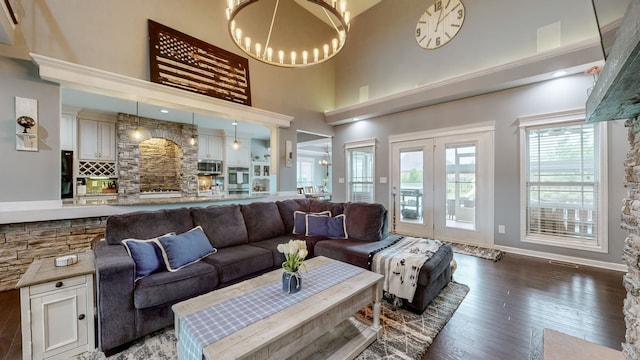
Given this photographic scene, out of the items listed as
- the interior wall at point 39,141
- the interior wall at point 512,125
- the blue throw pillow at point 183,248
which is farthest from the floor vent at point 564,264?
the interior wall at point 39,141

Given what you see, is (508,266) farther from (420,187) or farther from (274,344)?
(274,344)

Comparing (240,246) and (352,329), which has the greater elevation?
(240,246)

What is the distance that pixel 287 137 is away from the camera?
18.2 ft

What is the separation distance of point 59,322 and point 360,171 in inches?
223

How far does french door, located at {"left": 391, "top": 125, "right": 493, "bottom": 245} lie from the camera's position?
14.4 ft

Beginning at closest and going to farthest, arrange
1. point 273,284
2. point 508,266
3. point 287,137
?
point 273,284, point 508,266, point 287,137

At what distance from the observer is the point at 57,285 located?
1654 millimetres

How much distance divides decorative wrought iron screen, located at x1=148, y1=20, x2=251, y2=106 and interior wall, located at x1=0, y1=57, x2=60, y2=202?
1.22 m

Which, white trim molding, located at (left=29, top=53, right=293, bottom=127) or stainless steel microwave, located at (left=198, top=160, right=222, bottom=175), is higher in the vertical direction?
white trim molding, located at (left=29, top=53, right=293, bottom=127)

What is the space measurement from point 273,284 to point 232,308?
1.24ft

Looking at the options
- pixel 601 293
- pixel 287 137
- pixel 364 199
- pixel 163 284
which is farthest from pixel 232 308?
pixel 364 199

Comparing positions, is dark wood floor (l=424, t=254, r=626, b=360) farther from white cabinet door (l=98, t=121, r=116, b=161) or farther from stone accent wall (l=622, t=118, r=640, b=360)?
white cabinet door (l=98, t=121, r=116, b=161)

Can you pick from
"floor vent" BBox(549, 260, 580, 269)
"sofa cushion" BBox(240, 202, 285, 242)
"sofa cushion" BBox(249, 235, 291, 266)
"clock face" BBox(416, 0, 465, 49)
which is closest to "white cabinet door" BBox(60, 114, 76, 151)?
"sofa cushion" BBox(240, 202, 285, 242)

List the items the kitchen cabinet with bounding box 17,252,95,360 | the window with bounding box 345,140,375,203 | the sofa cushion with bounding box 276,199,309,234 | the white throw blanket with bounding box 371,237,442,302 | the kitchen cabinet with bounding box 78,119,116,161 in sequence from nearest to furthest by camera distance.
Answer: the kitchen cabinet with bounding box 17,252,95,360 < the white throw blanket with bounding box 371,237,442,302 < the sofa cushion with bounding box 276,199,309,234 < the kitchen cabinet with bounding box 78,119,116,161 < the window with bounding box 345,140,375,203
